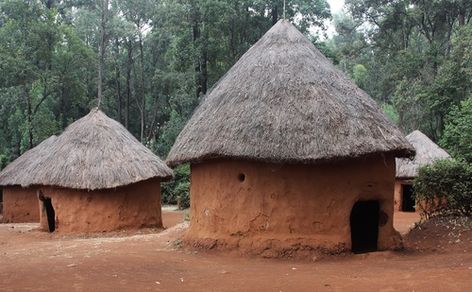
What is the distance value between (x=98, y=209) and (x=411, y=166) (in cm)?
1246

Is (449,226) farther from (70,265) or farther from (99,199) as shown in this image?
(99,199)

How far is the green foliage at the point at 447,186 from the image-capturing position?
11.4 m

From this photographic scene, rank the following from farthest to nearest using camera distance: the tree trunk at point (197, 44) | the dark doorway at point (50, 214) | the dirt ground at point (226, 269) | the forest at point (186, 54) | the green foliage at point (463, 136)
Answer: the tree trunk at point (197, 44)
the forest at point (186, 54)
the dark doorway at point (50, 214)
the green foliage at point (463, 136)
the dirt ground at point (226, 269)

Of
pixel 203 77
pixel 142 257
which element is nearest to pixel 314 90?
pixel 142 257

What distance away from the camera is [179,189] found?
83.8ft

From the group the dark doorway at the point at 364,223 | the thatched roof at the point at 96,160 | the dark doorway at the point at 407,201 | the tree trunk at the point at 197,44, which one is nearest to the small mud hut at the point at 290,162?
the dark doorway at the point at 364,223

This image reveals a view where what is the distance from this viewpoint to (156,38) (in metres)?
34.8

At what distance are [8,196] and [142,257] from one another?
1350 centimetres

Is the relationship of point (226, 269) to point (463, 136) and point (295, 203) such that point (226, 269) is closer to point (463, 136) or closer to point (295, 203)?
point (295, 203)

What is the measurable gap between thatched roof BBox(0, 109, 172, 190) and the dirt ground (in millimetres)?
3062

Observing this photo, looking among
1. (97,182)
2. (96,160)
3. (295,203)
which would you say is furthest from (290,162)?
(96,160)

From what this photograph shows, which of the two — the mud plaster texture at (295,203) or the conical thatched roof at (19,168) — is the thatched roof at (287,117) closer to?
the mud plaster texture at (295,203)

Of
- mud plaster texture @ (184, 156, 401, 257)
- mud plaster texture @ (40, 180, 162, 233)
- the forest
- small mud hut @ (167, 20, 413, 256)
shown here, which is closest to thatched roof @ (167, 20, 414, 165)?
small mud hut @ (167, 20, 413, 256)

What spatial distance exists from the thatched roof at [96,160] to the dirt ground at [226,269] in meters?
3.06
